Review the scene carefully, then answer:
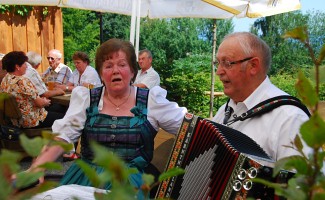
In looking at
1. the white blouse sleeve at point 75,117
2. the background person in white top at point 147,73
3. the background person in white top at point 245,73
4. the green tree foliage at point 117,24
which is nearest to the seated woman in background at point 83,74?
the background person in white top at point 147,73

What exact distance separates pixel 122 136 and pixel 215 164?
752 mm

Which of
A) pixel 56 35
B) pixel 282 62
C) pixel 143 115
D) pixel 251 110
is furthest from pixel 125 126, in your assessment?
pixel 282 62

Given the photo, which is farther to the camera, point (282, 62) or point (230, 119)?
point (282, 62)

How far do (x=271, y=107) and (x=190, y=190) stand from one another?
0.48m

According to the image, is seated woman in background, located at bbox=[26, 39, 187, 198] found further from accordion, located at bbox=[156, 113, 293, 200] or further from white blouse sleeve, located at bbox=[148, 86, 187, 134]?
accordion, located at bbox=[156, 113, 293, 200]

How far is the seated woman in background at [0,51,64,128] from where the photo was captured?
469 centimetres

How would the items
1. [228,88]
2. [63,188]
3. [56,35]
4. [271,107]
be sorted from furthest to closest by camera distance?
1. [56,35]
2. [228,88]
3. [271,107]
4. [63,188]

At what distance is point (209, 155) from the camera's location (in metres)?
1.75

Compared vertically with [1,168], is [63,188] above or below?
below

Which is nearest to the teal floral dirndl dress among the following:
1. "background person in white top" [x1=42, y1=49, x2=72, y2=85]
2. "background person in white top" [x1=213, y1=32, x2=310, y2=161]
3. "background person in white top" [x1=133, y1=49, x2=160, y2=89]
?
"background person in white top" [x1=213, y1=32, x2=310, y2=161]

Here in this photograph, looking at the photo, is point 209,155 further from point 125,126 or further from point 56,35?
point 56,35

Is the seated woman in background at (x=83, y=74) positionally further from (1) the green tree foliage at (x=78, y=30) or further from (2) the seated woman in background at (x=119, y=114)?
(1) the green tree foliage at (x=78, y=30)

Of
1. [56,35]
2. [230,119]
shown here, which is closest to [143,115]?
[230,119]

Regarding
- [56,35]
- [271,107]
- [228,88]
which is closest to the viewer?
[271,107]
